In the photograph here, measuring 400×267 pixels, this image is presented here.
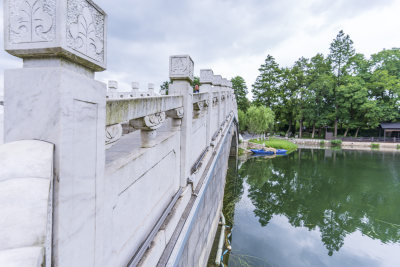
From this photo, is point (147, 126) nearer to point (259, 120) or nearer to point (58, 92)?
point (58, 92)

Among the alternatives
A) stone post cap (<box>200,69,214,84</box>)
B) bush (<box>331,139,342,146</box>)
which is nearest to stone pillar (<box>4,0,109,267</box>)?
stone post cap (<box>200,69,214,84</box>)

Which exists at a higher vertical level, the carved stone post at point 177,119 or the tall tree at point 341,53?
the tall tree at point 341,53

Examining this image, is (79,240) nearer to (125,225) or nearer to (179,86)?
(125,225)

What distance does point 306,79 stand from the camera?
3459 cm

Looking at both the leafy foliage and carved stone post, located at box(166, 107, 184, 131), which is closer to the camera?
carved stone post, located at box(166, 107, 184, 131)

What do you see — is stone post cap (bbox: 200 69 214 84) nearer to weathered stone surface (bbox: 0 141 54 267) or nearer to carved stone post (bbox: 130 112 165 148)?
carved stone post (bbox: 130 112 165 148)

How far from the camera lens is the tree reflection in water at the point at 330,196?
926 cm

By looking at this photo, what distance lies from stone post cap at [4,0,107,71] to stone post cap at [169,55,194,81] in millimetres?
1828

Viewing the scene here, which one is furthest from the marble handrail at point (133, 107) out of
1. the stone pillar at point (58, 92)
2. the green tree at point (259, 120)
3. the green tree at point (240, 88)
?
the green tree at point (240, 88)

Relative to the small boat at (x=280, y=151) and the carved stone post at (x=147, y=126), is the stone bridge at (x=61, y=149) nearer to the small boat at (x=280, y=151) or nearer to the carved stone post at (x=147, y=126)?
the carved stone post at (x=147, y=126)

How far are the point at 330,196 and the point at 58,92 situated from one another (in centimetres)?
1442

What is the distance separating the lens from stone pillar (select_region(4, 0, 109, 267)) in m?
1.04

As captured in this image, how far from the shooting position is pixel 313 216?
10086mm

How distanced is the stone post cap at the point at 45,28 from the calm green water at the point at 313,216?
7366mm
